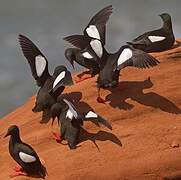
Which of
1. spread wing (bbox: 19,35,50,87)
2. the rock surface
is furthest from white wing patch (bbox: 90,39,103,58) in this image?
spread wing (bbox: 19,35,50,87)

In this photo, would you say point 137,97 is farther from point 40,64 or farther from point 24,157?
point 24,157

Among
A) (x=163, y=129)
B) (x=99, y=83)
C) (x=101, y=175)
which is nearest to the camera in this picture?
(x=101, y=175)

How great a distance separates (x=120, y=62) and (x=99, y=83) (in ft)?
1.89

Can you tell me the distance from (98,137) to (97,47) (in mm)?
2121

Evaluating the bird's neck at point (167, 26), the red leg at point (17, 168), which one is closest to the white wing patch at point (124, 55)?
the bird's neck at point (167, 26)

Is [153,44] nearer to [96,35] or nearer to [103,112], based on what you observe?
[96,35]

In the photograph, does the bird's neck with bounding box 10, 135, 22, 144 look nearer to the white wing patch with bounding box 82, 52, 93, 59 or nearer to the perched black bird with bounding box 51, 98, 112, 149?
the perched black bird with bounding box 51, 98, 112, 149

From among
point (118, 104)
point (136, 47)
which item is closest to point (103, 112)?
point (118, 104)

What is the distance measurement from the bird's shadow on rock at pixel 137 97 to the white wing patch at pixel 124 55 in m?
0.66

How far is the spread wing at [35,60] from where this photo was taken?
13.4 m

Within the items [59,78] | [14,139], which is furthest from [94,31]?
[14,139]

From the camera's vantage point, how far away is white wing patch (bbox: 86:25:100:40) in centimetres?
1401

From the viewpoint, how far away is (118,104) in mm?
12453

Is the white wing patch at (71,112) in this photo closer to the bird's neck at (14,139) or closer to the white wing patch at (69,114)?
the white wing patch at (69,114)
